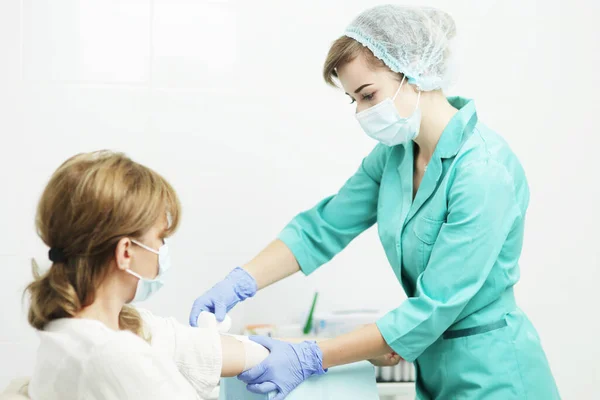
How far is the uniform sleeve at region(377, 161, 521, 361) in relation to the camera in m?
1.42

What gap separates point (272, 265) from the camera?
1779 millimetres

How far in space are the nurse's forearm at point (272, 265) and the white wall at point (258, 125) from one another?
1.39 feet

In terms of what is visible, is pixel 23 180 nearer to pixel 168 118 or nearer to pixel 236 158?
pixel 168 118

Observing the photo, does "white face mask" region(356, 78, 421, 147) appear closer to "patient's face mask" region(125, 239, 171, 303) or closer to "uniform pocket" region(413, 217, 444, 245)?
"uniform pocket" region(413, 217, 444, 245)

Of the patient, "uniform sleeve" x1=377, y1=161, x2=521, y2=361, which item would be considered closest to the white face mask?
"uniform sleeve" x1=377, y1=161, x2=521, y2=361

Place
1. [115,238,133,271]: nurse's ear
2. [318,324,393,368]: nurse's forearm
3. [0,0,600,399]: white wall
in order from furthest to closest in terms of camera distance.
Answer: [0,0,600,399]: white wall → [318,324,393,368]: nurse's forearm → [115,238,133,271]: nurse's ear

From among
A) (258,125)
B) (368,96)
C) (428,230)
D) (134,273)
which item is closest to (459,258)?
(428,230)

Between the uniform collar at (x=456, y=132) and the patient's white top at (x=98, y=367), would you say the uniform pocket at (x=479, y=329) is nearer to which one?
the uniform collar at (x=456, y=132)

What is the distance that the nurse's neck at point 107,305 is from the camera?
1.17 m

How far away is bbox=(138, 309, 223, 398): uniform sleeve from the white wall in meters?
0.85

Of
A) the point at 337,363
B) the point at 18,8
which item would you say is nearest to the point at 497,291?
the point at 337,363

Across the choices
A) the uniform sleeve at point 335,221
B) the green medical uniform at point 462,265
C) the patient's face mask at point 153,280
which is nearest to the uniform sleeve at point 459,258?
the green medical uniform at point 462,265

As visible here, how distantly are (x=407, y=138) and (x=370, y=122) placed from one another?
94 mm

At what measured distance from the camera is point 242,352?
1440 mm
